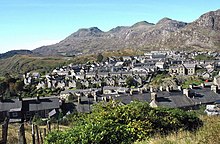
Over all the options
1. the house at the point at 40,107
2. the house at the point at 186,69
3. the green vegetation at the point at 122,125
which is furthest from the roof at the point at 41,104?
the house at the point at 186,69

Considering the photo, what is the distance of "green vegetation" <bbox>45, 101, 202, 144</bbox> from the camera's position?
1223 cm

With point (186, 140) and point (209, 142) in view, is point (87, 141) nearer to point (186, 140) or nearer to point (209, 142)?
point (186, 140)

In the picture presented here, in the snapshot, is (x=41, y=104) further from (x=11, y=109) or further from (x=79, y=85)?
(x=79, y=85)

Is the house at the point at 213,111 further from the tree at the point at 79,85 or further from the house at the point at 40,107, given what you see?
the tree at the point at 79,85

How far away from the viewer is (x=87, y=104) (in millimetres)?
52094

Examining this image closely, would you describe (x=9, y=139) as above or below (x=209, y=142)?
below

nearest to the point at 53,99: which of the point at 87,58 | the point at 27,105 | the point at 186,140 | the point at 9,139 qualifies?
the point at 27,105

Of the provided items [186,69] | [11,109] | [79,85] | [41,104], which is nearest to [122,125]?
[11,109]

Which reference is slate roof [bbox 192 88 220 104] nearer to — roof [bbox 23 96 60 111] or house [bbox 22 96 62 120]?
house [bbox 22 96 62 120]

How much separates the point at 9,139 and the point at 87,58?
169 metres

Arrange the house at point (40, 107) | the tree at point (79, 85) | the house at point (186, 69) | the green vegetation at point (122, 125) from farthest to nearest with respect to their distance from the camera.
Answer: the house at point (186, 69) < the tree at point (79, 85) < the house at point (40, 107) < the green vegetation at point (122, 125)

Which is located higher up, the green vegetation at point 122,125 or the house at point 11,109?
the green vegetation at point 122,125

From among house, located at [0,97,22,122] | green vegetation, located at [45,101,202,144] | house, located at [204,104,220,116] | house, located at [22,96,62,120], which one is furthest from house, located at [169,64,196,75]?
green vegetation, located at [45,101,202,144]

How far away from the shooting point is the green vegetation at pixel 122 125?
482 inches
